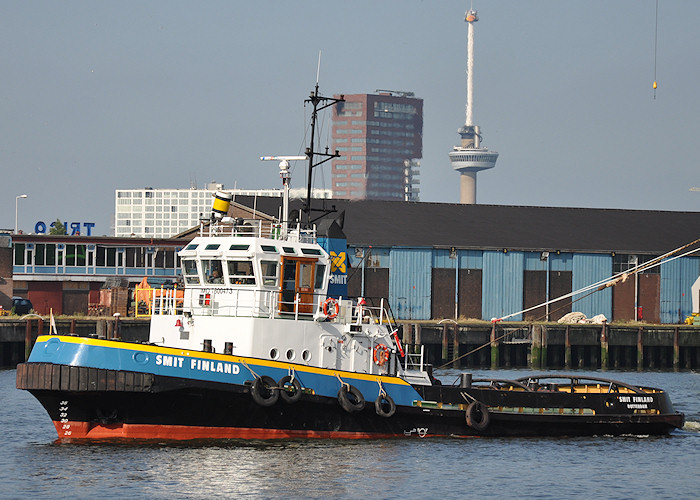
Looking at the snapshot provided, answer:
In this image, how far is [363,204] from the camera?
64.0m

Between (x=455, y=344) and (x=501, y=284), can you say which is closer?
(x=455, y=344)

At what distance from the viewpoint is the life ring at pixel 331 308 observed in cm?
2589

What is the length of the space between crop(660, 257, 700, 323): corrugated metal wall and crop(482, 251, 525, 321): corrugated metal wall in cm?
852

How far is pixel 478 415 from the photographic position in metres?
27.1

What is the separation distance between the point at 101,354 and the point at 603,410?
1297 cm

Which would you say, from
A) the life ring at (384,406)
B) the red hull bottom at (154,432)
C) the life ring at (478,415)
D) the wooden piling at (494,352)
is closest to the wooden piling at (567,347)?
the wooden piling at (494,352)

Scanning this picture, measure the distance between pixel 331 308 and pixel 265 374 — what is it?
2.48 m

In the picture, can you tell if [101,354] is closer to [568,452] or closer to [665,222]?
[568,452]

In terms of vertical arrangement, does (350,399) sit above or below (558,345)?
below

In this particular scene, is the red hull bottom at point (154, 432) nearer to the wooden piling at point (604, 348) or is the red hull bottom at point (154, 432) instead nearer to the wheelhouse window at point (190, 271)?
the wheelhouse window at point (190, 271)

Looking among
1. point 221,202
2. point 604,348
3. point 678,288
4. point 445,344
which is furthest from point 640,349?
point 221,202

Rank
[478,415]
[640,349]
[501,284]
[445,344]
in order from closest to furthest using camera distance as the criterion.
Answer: [478,415] → [445,344] → [640,349] → [501,284]

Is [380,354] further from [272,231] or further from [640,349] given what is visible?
[640,349]

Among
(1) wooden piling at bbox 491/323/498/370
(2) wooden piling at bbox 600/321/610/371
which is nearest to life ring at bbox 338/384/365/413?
(1) wooden piling at bbox 491/323/498/370
